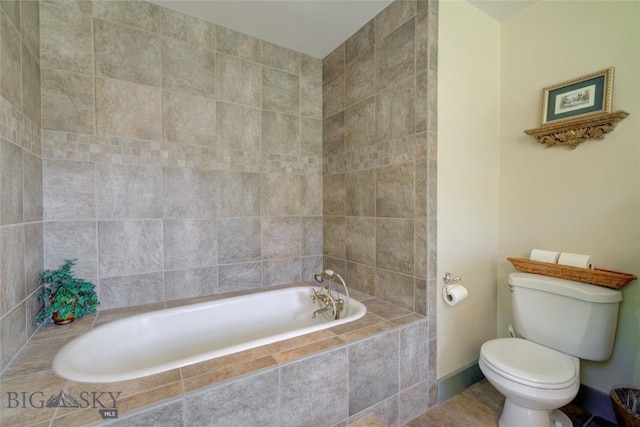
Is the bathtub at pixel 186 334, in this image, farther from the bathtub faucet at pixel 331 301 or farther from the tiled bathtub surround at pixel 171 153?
the tiled bathtub surround at pixel 171 153

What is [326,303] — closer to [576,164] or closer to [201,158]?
[201,158]

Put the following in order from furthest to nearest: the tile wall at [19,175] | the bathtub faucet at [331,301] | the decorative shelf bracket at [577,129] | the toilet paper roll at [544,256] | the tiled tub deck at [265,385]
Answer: the bathtub faucet at [331,301] → the toilet paper roll at [544,256] → the decorative shelf bracket at [577,129] → the tile wall at [19,175] → the tiled tub deck at [265,385]

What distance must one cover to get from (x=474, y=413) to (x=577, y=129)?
1795 millimetres

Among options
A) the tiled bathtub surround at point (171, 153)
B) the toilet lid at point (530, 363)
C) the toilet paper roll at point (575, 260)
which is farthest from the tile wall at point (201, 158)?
the toilet paper roll at point (575, 260)

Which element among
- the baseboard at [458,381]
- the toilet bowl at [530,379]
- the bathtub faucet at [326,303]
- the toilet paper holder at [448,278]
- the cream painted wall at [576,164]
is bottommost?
the baseboard at [458,381]

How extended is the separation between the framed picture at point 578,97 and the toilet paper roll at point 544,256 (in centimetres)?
81

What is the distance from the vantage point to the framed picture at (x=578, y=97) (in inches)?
60.1

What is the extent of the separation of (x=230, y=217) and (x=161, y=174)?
555mm

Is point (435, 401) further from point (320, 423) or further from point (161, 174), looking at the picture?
point (161, 174)

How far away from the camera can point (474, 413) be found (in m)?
1.66

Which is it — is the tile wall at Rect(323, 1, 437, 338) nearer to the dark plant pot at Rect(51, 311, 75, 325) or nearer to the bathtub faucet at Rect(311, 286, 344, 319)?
the bathtub faucet at Rect(311, 286, 344, 319)

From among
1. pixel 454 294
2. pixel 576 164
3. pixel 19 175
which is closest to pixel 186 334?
pixel 19 175

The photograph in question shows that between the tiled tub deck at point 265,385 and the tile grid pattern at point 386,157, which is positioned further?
the tile grid pattern at point 386,157

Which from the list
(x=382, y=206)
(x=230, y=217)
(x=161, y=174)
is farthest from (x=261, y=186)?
(x=382, y=206)
